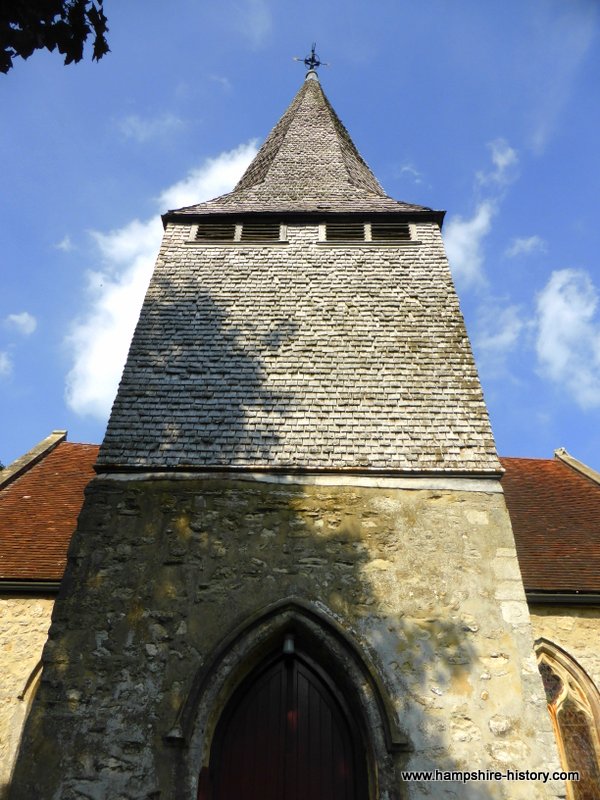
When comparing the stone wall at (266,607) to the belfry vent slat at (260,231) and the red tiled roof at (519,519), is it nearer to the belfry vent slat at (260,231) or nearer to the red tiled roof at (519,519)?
the red tiled roof at (519,519)

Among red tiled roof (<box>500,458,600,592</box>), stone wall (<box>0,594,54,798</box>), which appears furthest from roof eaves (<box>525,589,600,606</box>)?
stone wall (<box>0,594,54,798</box>)

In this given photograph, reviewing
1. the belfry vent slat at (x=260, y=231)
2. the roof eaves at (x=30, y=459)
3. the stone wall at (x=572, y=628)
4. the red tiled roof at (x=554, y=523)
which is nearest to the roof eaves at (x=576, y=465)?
the red tiled roof at (x=554, y=523)

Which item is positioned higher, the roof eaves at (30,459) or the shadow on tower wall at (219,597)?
the roof eaves at (30,459)

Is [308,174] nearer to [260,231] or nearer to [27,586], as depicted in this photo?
[260,231]

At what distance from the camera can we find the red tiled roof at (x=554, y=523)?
26.9 feet

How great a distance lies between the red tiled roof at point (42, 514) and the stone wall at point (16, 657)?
1.27 feet

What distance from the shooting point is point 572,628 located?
313 inches

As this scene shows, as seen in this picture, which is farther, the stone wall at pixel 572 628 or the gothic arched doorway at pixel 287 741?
the stone wall at pixel 572 628

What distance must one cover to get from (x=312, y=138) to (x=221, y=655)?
1253 cm

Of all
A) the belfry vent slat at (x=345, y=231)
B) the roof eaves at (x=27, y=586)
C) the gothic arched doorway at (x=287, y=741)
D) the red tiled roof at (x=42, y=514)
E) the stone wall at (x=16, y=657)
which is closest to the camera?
the gothic arched doorway at (x=287, y=741)

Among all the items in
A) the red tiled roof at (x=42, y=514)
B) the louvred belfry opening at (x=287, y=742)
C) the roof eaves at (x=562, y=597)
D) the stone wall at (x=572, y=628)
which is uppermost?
the red tiled roof at (x=42, y=514)

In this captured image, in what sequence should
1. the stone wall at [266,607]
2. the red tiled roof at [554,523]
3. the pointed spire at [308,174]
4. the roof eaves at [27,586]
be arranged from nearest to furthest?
1. the stone wall at [266,607]
2. the roof eaves at [27,586]
3. the red tiled roof at [554,523]
4. the pointed spire at [308,174]

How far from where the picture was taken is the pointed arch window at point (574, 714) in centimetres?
719

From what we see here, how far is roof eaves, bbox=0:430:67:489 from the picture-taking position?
10.8m
